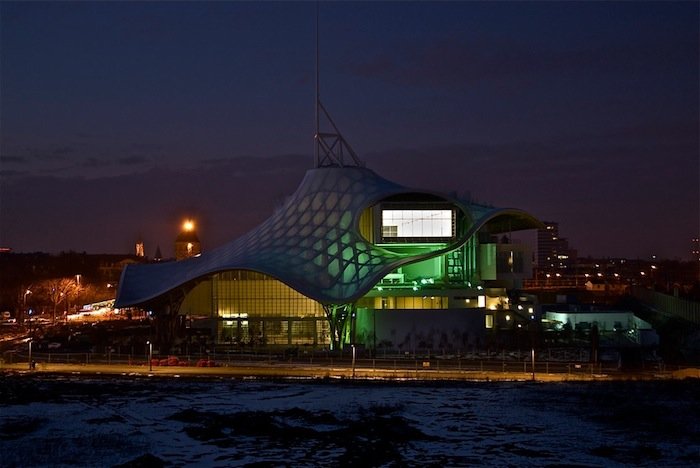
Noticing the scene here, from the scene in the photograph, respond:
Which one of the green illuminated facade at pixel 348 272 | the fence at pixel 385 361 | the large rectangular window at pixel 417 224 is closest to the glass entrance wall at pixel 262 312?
the green illuminated facade at pixel 348 272

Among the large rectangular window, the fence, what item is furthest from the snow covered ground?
the large rectangular window

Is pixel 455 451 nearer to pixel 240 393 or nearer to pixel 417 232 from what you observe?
pixel 240 393

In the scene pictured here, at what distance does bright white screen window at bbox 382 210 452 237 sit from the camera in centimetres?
7769

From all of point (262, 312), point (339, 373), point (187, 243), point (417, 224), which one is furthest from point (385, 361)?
point (187, 243)

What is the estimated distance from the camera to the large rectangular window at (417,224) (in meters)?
77.6

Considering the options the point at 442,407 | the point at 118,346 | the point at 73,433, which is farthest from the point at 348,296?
the point at 73,433

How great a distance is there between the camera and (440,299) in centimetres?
7619

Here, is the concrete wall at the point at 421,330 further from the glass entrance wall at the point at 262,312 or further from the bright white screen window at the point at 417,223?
the bright white screen window at the point at 417,223

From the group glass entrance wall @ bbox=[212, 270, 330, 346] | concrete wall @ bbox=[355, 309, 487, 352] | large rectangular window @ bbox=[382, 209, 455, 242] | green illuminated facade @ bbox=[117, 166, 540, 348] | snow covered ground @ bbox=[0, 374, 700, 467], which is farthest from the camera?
glass entrance wall @ bbox=[212, 270, 330, 346]

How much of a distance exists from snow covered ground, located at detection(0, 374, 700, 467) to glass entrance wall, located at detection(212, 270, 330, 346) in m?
24.9

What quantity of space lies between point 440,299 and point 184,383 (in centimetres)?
2693

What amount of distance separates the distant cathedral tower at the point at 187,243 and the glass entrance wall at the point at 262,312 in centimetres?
3693

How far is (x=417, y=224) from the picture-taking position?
3066 inches

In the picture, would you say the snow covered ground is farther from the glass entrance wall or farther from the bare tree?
the bare tree
